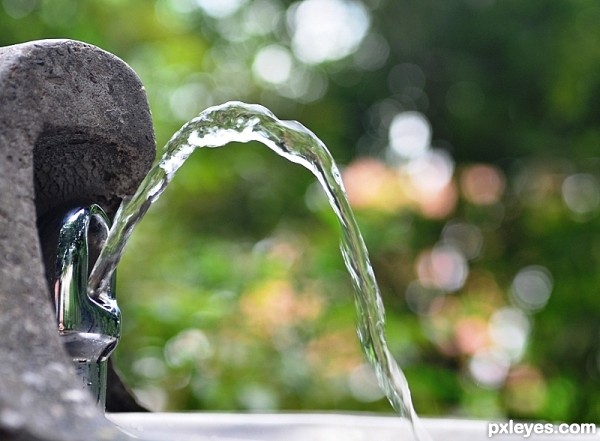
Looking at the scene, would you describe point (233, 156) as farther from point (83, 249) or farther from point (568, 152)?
point (83, 249)

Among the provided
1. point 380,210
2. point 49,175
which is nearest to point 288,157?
point 49,175

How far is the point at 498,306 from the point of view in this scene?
3.50m

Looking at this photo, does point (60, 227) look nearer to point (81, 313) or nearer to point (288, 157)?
point (81, 313)

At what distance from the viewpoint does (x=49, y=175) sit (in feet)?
2.69

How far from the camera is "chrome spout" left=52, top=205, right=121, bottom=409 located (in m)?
0.77

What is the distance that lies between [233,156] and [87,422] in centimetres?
350

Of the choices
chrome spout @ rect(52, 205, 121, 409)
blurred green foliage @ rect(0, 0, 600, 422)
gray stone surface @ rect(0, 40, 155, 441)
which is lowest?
blurred green foliage @ rect(0, 0, 600, 422)

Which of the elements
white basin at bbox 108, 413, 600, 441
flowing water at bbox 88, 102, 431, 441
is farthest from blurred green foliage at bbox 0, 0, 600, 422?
flowing water at bbox 88, 102, 431, 441

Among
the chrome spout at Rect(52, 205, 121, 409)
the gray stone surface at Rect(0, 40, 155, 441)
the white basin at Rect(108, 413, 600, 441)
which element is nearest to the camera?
the gray stone surface at Rect(0, 40, 155, 441)

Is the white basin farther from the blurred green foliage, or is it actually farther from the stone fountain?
the blurred green foliage

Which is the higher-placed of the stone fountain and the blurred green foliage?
the stone fountain

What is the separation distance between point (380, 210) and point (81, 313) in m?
2.39

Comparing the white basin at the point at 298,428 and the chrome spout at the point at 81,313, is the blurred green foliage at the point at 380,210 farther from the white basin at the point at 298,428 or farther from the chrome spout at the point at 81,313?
the chrome spout at the point at 81,313

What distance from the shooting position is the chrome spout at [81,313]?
771 mm
